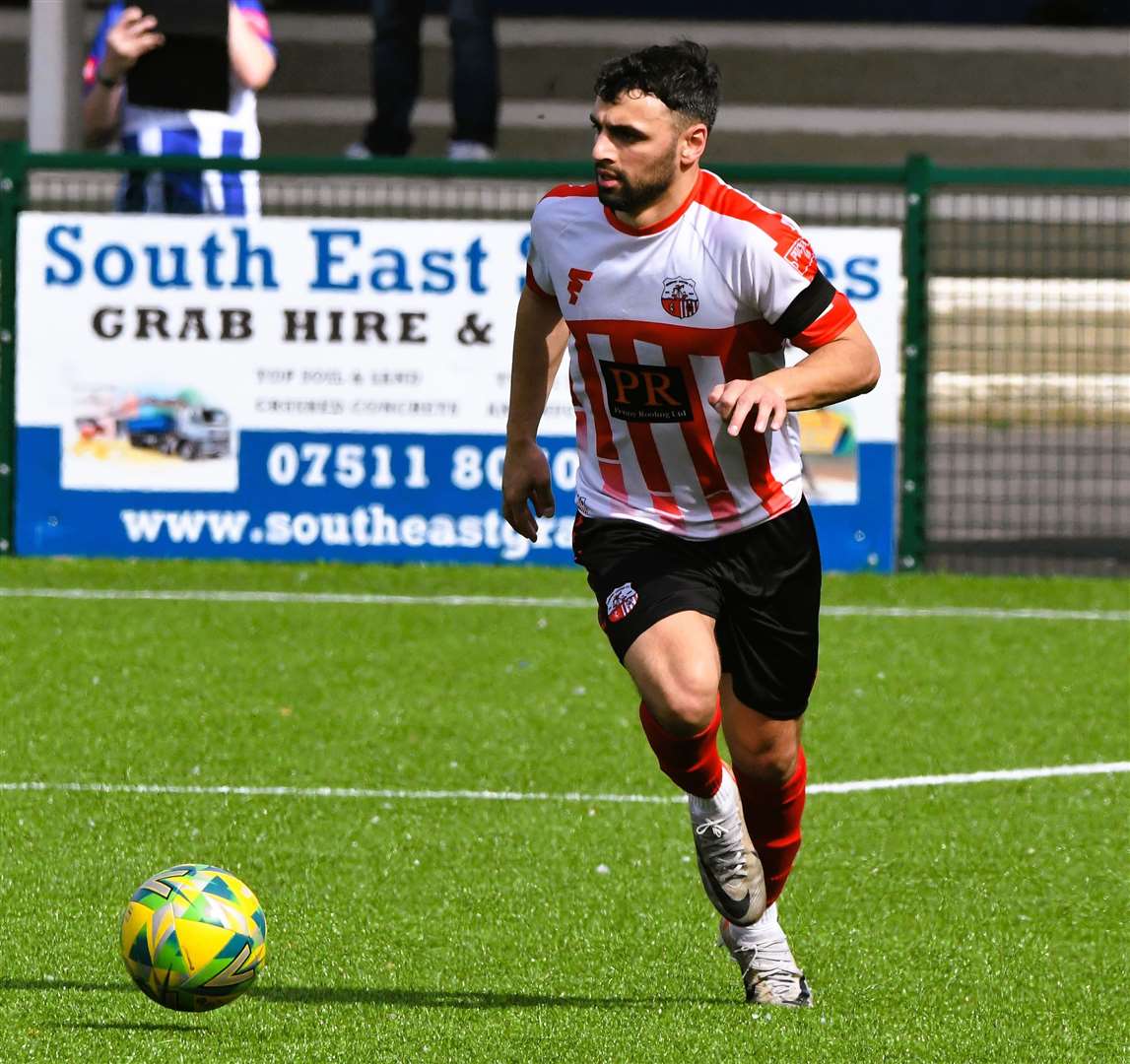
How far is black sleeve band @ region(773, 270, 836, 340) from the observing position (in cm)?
493

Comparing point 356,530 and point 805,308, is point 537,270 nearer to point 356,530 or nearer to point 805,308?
point 805,308

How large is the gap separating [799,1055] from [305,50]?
12.9 metres

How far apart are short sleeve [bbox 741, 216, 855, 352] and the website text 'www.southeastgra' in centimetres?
639

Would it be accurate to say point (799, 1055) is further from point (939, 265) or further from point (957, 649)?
point (939, 265)

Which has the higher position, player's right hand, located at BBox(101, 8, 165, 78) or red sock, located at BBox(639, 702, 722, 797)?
player's right hand, located at BBox(101, 8, 165, 78)

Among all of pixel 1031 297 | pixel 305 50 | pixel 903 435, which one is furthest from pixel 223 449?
pixel 305 50

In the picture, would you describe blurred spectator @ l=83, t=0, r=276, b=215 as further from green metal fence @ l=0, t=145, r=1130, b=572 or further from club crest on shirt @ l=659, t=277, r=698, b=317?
club crest on shirt @ l=659, t=277, r=698, b=317

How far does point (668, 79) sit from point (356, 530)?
6.62 metres

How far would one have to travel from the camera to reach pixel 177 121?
12.4 meters

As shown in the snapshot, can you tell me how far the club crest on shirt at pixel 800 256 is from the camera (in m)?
4.93

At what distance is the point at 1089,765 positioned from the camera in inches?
301

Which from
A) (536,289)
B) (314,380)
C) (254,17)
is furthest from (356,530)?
(536,289)

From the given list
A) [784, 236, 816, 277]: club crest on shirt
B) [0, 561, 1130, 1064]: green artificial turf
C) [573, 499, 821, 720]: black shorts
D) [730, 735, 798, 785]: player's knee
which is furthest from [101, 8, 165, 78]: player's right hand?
[730, 735, 798, 785]: player's knee

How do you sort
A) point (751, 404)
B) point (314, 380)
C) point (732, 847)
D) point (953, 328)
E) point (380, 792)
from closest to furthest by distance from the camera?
point (751, 404)
point (732, 847)
point (380, 792)
point (314, 380)
point (953, 328)
